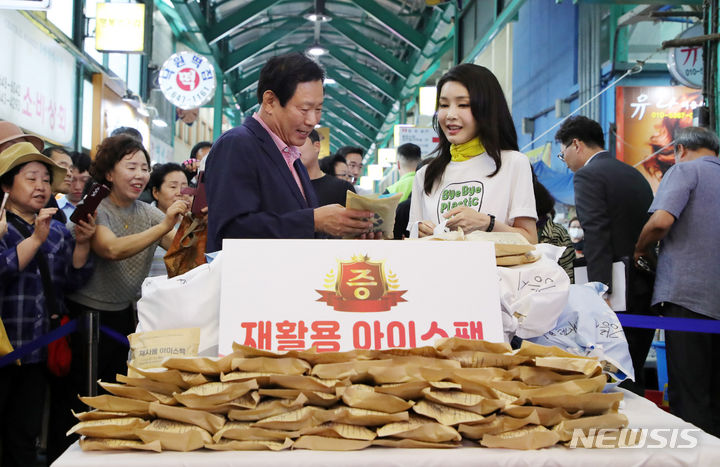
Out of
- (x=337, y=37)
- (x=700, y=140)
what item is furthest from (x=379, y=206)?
Answer: (x=337, y=37)

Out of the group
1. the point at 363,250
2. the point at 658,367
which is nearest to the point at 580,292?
the point at 363,250

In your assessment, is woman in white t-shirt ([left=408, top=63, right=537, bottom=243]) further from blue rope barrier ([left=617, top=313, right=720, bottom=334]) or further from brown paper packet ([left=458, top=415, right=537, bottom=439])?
brown paper packet ([left=458, top=415, right=537, bottom=439])

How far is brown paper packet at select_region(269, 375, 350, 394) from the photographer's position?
4.31ft

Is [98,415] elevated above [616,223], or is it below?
below

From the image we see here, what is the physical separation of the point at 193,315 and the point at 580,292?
1.05 m

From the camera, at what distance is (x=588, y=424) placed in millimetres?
1311

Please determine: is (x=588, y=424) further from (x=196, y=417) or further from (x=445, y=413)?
(x=196, y=417)

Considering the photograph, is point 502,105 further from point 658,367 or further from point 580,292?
point 658,367

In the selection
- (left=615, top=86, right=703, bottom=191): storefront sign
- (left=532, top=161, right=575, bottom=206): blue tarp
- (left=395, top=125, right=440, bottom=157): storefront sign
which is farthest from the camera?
(left=395, top=125, right=440, bottom=157): storefront sign

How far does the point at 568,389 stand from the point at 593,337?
44cm

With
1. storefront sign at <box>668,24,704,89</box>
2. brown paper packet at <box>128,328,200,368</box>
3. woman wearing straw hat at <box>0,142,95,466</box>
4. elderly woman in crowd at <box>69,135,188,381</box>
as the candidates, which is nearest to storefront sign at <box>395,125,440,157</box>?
storefront sign at <box>668,24,704,89</box>

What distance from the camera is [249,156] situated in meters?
2.11

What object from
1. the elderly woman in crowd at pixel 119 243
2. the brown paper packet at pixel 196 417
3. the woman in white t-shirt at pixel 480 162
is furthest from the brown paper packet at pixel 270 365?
the elderly woman in crowd at pixel 119 243

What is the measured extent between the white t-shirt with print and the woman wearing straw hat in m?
1.67
